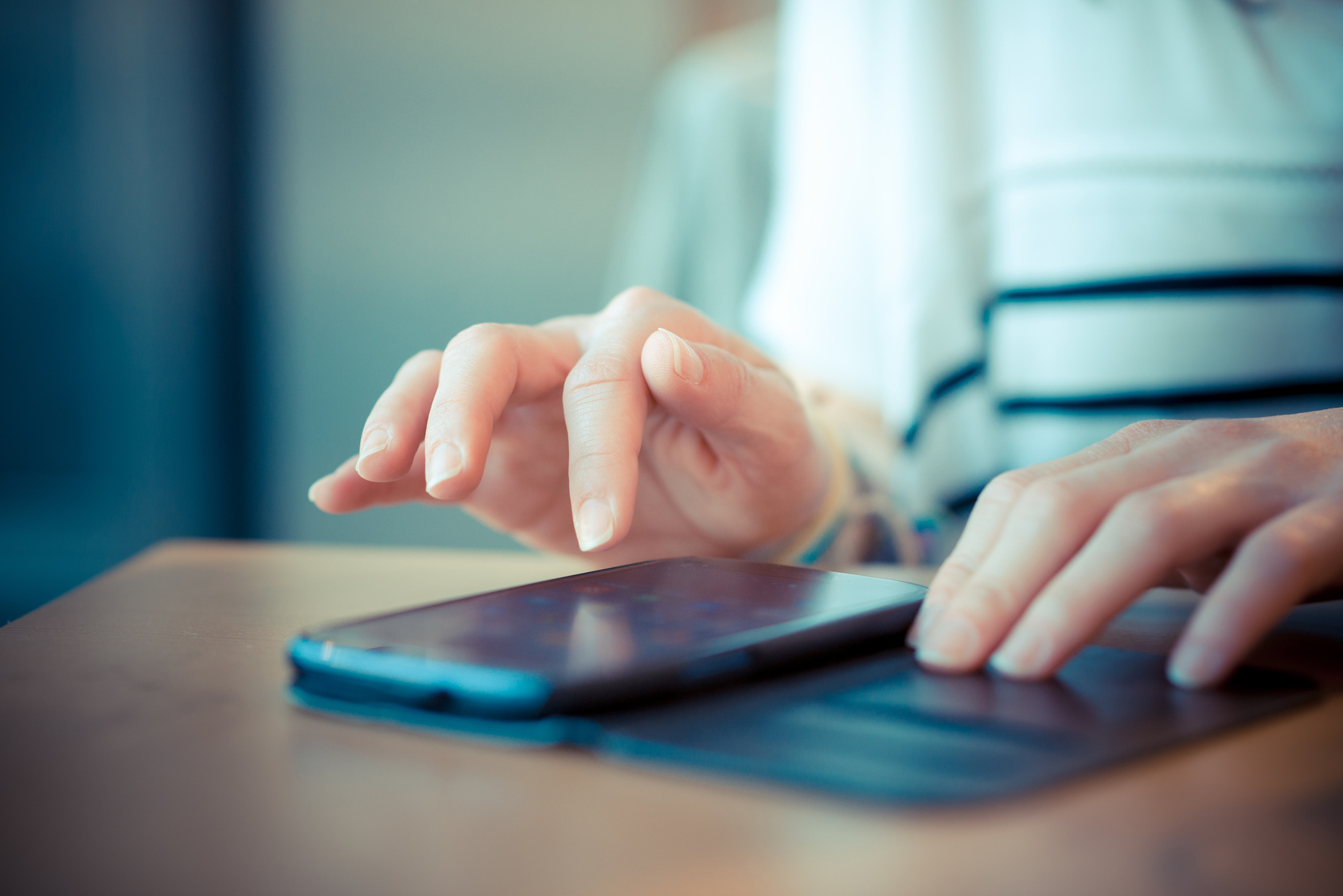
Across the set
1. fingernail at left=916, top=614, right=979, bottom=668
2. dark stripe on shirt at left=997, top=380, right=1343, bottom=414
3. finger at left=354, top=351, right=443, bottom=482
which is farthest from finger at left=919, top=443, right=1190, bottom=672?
dark stripe on shirt at left=997, top=380, right=1343, bottom=414

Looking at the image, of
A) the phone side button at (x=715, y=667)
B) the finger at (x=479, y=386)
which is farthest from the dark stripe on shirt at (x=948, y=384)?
the phone side button at (x=715, y=667)

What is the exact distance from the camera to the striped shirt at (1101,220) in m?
0.76

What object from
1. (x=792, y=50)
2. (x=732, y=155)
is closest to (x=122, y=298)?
(x=732, y=155)

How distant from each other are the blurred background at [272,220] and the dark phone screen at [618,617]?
1473mm

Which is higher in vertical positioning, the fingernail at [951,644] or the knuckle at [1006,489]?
the knuckle at [1006,489]

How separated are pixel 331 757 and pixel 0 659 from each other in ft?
0.57

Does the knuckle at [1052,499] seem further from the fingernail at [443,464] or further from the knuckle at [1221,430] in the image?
the fingernail at [443,464]

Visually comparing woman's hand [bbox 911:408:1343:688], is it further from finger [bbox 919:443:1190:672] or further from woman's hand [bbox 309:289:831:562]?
woman's hand [bbox 309:289:831:562]

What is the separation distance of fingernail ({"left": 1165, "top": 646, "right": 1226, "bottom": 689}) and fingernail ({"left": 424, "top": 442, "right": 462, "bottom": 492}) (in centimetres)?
25

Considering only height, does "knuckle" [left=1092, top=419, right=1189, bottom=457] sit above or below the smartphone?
above

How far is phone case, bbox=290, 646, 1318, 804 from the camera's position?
20 centimetres

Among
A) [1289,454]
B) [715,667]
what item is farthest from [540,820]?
[1289,454]

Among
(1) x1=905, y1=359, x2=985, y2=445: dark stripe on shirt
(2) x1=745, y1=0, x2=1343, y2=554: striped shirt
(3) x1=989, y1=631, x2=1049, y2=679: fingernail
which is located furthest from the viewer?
(1) x1=905, y1=359, x2=985, y2=445: dark stripe on shirt

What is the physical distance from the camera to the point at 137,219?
6.04 ft
